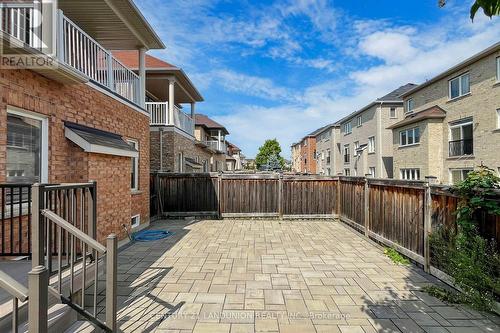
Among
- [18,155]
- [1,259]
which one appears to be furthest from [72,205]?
[18,155]

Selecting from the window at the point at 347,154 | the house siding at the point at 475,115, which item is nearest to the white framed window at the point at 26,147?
the house siding at the point at 475,115

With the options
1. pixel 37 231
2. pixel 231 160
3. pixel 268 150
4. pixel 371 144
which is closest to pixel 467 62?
pixel 371 144

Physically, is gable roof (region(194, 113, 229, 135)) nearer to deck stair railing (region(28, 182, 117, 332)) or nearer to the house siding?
the house siding

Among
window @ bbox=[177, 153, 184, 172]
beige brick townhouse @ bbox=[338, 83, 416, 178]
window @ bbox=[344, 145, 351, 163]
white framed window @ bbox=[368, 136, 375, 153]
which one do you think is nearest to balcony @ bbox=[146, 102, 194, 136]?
window @ bbox=[177, 153, 184, 172]

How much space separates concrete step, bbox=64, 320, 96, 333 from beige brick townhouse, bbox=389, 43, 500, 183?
17776 mm

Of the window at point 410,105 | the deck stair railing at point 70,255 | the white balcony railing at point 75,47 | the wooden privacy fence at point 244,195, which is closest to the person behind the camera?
the deck stair railing at point 70,255

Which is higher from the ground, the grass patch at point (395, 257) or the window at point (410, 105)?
the window at point (410, 105)

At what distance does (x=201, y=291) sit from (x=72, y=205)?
2164mm

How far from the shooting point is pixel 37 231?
2414 mm

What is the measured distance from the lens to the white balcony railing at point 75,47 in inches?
179

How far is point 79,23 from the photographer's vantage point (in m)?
7.19

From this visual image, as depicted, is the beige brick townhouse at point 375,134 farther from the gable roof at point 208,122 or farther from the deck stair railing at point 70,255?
the deck stair railing at point 70,255

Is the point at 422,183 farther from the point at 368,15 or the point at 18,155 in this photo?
the point at 368,15

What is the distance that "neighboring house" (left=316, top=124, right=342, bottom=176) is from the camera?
3703 centimetres
